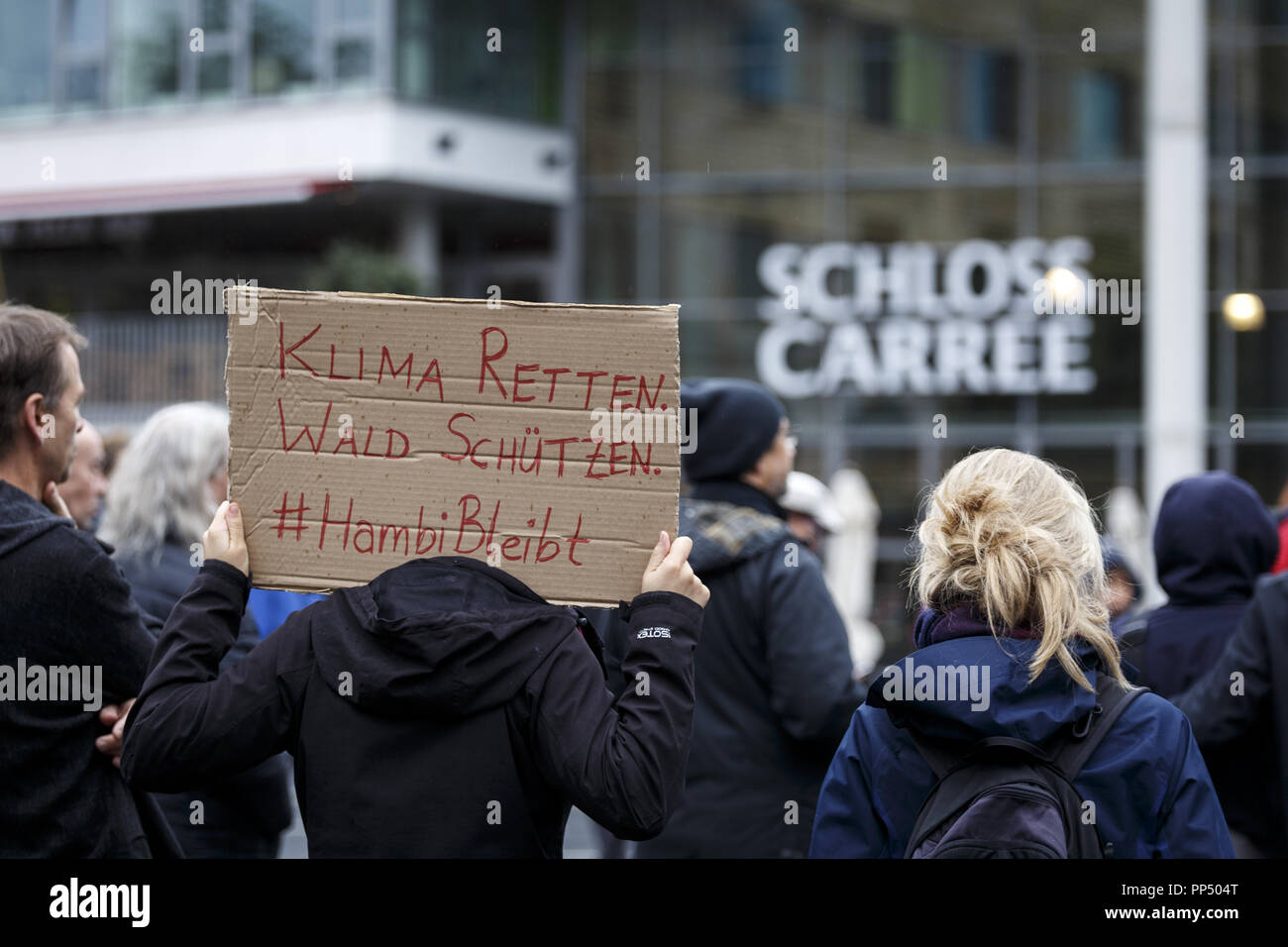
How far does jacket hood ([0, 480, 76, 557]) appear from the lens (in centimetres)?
293

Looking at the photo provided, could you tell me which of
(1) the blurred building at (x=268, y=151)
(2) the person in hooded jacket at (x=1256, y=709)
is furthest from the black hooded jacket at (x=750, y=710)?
(1) the blurred building at (x=268, y=151)

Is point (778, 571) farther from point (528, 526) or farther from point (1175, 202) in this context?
point (1175, 202)

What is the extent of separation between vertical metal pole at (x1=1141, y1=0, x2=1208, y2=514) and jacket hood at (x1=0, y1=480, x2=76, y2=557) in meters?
16.6

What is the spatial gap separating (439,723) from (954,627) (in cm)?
88

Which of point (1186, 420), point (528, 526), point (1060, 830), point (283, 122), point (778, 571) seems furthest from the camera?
point (283, 122)

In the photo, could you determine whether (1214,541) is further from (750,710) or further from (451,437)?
(451,437)

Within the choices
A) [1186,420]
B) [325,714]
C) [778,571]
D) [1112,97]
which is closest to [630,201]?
[1112,97]

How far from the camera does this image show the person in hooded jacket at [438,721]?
95.3 inches

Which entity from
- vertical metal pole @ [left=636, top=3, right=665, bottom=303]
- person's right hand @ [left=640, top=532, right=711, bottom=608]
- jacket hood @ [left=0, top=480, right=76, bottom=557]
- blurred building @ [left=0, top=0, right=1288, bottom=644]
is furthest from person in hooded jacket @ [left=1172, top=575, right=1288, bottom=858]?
vertical metal pole @ [left=636, top=3, right=665, bottom=303]

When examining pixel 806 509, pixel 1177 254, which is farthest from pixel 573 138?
pixel 806 509

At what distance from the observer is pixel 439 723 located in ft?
8.11

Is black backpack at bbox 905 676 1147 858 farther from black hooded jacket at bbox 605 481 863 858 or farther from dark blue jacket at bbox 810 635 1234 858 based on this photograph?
black hooded jacket at bbox 605 481 863 858

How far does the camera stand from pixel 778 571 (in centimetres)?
380

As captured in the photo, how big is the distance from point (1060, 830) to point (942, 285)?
16.7 meters
